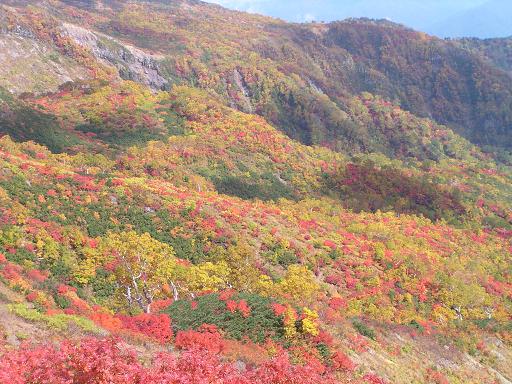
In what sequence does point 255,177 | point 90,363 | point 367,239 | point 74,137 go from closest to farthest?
point 90,363
point 367,239
point 74,137
point 255,177

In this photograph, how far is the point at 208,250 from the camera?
2431 inches

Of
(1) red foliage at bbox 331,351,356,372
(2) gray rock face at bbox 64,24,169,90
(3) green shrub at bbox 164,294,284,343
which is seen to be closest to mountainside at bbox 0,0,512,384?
(3) green shrub at bbox 164,294,284,343

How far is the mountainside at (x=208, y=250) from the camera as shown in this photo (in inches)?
1160

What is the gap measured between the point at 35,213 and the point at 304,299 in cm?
2927

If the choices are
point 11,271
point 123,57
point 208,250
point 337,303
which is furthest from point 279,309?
point 123,57

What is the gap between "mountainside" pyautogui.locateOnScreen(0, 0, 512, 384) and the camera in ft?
96.6

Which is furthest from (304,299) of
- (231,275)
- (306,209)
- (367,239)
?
(306,209)

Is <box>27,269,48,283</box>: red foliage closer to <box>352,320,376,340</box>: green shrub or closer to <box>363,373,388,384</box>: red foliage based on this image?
<box>352,320,376,340</box>: green shrub

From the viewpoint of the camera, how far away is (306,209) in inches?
4190

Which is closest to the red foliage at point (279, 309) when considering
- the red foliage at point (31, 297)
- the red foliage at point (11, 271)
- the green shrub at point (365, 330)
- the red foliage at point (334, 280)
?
the green shrub at point (365, 330)

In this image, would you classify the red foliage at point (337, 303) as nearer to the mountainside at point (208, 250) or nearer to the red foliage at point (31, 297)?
the mountainside at point (208, 250)

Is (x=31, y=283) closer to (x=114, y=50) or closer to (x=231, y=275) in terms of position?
(x=231, y=275)

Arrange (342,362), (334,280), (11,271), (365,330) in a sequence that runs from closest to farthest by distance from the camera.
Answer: (342,362) < (11,271) < (365,330) < (334,280)

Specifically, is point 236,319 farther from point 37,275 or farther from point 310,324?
point 37,275
